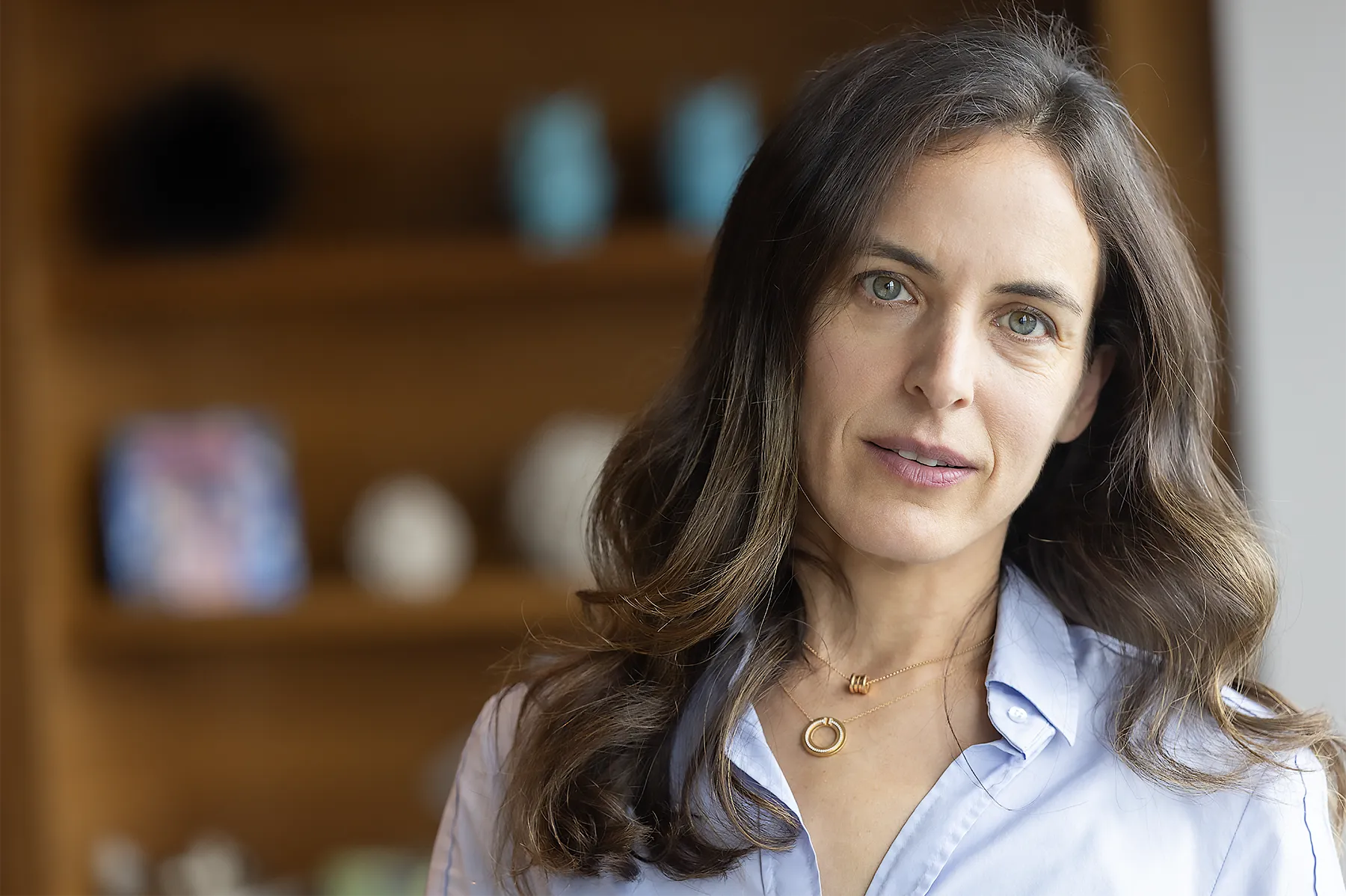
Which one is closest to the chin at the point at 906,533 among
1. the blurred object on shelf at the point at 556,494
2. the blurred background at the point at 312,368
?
the blurred background at the point at 312,368

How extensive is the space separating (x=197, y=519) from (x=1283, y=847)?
2.03 meters

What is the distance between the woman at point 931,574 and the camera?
102 centimetres

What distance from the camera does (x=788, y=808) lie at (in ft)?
3.46

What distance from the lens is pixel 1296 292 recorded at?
1.86 metres

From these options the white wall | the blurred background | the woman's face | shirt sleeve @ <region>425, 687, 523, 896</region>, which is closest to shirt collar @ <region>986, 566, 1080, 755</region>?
the woman's face

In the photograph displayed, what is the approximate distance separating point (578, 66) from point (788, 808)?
1.83 m

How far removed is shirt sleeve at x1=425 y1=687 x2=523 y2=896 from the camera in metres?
1.16

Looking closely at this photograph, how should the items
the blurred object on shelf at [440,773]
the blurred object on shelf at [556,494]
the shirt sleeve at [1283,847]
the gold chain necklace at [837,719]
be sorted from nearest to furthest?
1. the shirt sleeve at [1283,847]
2. the gold chain necklace at [837,719]
3. the blurred object on shelf at [556,494]
4. the blurred object on shelf at [440,773]

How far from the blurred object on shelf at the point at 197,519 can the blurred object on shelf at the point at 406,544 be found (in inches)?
6.3

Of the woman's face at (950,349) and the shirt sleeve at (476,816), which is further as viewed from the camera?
the shirt sleeve at (476,816)

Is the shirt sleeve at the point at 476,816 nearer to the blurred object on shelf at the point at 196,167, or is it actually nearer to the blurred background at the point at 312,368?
the blurred background at the point at 312,368

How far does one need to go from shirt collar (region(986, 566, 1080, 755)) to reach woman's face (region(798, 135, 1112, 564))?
12 cm

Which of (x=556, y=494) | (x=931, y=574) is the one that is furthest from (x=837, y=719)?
(x=556, y=494)

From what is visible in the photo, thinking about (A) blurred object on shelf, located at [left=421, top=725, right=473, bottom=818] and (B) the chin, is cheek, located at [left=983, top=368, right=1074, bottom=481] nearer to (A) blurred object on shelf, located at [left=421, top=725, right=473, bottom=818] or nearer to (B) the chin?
(B) the chin
